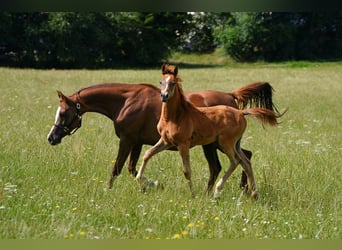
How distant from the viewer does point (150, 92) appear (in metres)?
7.11

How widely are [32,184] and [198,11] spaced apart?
203 inches

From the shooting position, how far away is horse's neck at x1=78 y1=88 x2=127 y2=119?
22.4ft

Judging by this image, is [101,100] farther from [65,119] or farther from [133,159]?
[133,159]

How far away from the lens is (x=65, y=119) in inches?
261

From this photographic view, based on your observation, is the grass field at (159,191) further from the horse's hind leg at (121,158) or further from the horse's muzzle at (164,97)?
the horse's muzzle at (164,97)

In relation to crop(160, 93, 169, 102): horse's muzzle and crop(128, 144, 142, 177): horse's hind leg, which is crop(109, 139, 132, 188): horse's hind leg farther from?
crop(160, 93, 169, 102): horse's muzzle

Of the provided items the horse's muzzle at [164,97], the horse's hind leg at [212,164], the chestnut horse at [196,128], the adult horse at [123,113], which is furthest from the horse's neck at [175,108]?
the horse's hind leg at [212,164]

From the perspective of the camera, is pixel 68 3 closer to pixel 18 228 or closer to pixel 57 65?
pixel 18 228

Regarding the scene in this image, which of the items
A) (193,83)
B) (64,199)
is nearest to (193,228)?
(64,199)

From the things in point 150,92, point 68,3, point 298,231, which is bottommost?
point 298,231

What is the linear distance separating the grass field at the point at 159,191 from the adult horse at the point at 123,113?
38 centimetres

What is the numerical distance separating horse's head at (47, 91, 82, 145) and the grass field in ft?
1.77

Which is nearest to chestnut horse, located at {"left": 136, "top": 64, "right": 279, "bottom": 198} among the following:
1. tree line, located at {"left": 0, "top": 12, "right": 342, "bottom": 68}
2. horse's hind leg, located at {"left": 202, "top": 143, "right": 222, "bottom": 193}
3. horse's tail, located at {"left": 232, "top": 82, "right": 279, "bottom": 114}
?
horse's hind leg, located at {"left": 202, "top": 143, "right": 222, "bottom": 193}

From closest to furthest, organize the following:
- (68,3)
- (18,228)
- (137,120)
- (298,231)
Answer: (68,3) → (18,228) → (298,231) → (137,120)
